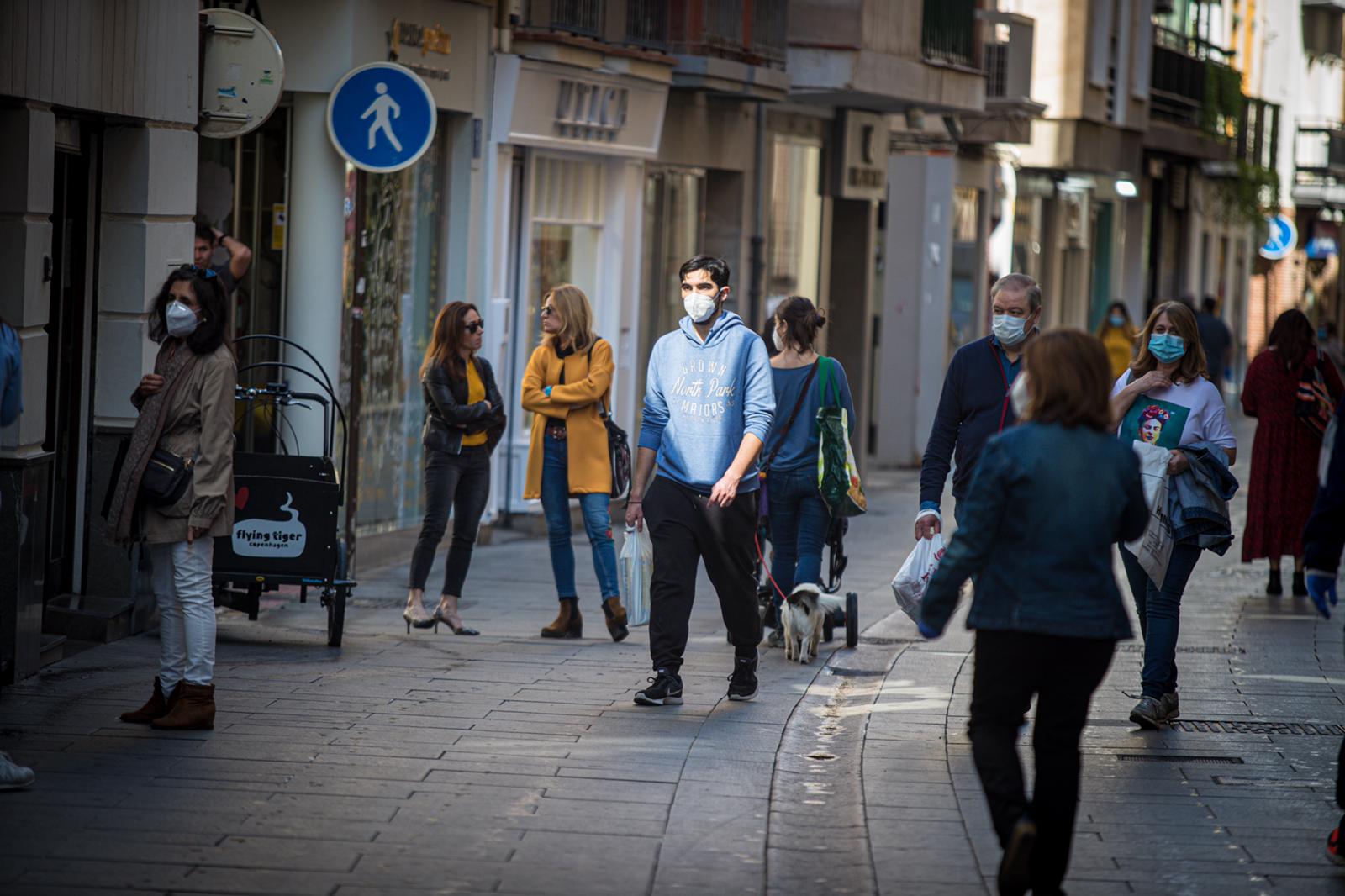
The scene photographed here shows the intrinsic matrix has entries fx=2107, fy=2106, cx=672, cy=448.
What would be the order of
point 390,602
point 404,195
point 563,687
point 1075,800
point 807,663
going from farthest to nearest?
point 404,195 → point 390,602 → point 807,663 → point 563,687 → point 1075,800

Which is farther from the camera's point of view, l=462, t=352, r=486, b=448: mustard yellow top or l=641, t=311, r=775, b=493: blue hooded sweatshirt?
l=462, t=352, r=486, b=448: mustard yellow top

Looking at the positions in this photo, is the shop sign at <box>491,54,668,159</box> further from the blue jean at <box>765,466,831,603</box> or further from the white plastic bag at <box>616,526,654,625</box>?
the white plastic bag at <box>616,526,654,625</box>

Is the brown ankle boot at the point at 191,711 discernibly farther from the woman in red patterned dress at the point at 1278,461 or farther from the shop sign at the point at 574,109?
the shop sign at the point at 574,109

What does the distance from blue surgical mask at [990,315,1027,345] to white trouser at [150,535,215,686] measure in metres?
3.30

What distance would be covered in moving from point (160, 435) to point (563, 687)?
7.71ft

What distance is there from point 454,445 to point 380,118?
208 centimetres

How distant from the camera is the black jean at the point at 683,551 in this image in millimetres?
9016

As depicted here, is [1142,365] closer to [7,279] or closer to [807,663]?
[807,663]

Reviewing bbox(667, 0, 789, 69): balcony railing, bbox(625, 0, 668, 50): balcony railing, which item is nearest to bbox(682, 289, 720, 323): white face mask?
bbox(625, 0, 668, 50): balcony railing

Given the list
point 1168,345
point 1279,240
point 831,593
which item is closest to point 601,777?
point 1168,345

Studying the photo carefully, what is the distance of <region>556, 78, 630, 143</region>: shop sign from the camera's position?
55.4ft

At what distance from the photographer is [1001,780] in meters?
5.82

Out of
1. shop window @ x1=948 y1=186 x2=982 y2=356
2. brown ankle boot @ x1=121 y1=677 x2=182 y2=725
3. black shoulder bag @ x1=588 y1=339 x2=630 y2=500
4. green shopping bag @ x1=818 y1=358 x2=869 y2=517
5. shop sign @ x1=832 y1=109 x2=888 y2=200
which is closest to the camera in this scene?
brown ankle boot @ x1=121 y1=677 x2=182 y2=725

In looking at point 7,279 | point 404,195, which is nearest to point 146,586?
point 7,279
